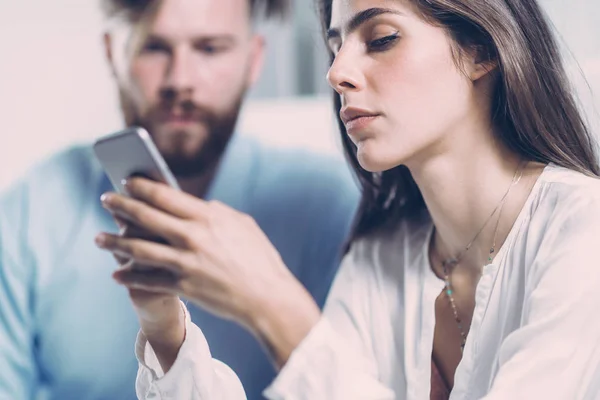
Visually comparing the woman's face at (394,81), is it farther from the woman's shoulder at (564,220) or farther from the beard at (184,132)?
the beard at (184,132)

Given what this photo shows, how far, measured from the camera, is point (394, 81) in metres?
0.75

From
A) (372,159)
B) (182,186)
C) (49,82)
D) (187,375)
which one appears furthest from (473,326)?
(49,82)

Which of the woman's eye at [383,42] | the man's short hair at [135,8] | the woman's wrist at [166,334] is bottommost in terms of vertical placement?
the woman's wrist at [166,334]

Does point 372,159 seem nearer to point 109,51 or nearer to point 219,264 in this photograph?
point 219,264

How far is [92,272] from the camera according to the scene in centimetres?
97

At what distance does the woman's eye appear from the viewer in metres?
0.75

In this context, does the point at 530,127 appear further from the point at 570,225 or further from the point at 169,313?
the point at 169,313

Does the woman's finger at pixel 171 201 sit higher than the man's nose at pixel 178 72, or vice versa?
the man's nose at pixel 178 72

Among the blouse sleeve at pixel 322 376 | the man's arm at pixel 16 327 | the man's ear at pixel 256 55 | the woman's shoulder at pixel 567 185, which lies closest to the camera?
the blouse sleeve at pixel 322 376

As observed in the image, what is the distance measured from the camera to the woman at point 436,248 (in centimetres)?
61

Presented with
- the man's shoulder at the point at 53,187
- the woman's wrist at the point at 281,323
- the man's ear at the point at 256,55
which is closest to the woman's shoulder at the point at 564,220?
the woman's wrist at the point at 281,323

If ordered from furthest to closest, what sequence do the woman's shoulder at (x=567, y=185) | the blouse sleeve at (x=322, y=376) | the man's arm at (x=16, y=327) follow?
the man's arm at (x=16, y=327) → the woman's shoulder at (x=567, y=185) → the blouse sleeve at (x=322, y=376)

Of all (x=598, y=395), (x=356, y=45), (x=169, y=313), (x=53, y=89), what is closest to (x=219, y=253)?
(x=169, y=313)

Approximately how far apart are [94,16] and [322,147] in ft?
1.33
